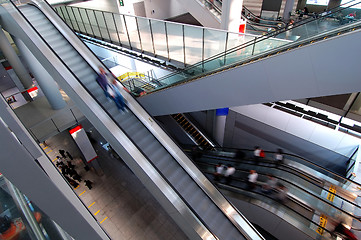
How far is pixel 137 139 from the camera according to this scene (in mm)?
6820

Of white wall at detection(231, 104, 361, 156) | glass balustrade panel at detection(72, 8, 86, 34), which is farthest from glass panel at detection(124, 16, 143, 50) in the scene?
white wall at detection(231, 104, 361, 156)

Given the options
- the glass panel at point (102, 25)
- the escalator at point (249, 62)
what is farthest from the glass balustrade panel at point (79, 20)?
the escalator at point (249, 62)

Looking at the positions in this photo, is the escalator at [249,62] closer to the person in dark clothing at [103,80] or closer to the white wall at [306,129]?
the person in dark clothing at [103,80]

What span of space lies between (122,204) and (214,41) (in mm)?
8413

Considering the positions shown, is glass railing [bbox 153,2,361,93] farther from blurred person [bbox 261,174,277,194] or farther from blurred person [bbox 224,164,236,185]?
blurred person [bbox 261,174,277,194]

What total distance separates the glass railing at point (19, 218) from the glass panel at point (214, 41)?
26.6ft

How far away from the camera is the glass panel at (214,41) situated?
8344 millimetres

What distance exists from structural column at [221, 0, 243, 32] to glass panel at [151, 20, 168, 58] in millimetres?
3283

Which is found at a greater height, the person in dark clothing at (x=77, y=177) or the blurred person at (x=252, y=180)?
the blurred person at (x=252, y=180)

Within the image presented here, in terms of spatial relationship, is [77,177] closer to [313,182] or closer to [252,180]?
[252,180]

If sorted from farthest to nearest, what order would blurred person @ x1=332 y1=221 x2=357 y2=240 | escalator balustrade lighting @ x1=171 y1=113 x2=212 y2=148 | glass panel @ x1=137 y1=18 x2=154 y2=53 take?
escalator balustrade lighting @ x1=171 y1=113 x2=212 y2=148
glass panel @ x1=137 y1=18 x2=154 y2=53
blurred person @ x1=332 y1=221 x2=357 y2=240

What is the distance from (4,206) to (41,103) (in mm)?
10186

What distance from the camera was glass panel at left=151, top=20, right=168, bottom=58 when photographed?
34.3 ft

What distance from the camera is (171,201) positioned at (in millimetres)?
5668
